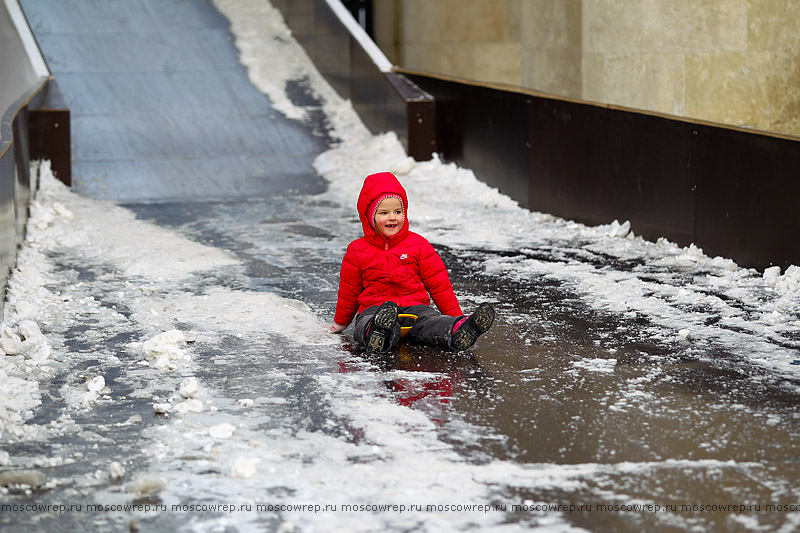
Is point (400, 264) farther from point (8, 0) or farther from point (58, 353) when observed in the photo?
point (8, 0)

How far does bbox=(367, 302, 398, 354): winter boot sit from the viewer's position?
5180mm

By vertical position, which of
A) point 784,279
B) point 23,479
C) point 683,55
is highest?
point 683,55

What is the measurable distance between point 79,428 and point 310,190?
24.3 ft

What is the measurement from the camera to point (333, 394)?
186 inches

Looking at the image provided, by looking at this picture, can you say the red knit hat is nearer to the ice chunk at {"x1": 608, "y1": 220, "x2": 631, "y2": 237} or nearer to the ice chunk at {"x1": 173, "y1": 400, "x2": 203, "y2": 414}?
the ice chunk at {"x1": 173, "y1": 400, "x2": 203, "y2": 414}

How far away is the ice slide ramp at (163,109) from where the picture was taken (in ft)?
38.9

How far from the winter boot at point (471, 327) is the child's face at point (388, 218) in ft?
2.19

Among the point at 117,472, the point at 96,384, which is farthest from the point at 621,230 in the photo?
the point at 117,472

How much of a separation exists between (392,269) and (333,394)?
109 cm

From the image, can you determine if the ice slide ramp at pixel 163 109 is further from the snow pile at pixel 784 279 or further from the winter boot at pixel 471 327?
the winter boot at pixel 471 327

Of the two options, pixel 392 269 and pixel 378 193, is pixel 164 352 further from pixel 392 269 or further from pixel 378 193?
pixel 378 193

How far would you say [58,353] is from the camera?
17.7ft

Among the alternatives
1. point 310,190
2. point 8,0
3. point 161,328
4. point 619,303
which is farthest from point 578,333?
point 8,0

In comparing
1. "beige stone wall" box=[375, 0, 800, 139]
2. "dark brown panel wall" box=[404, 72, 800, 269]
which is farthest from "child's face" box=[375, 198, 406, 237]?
"beige stone wall" box=[375, 0, 800, 139]
